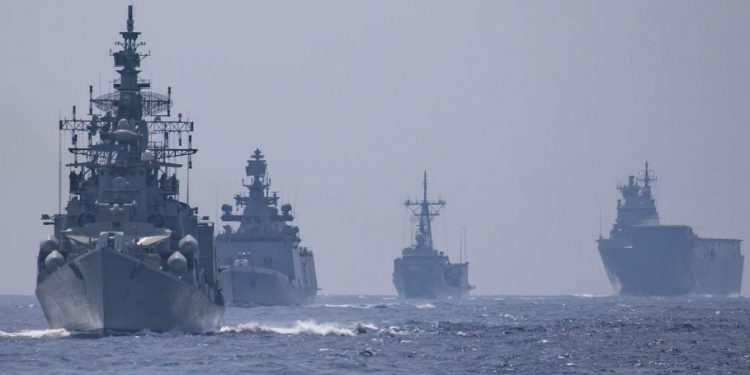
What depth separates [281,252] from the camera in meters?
151

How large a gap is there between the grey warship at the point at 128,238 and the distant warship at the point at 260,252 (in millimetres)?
54548

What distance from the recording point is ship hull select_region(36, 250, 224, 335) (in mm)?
67062

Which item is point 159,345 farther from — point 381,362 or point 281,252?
point 281,252

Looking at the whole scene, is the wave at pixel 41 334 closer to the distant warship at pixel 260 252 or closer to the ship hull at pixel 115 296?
the ship hull at pixel 115 296

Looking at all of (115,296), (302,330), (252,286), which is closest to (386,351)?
(115,296)

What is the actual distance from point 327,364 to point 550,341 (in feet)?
69.5

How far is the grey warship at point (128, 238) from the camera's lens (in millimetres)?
67938

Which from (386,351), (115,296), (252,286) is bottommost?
(386,351)

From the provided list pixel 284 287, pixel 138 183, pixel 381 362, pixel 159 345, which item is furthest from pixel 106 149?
pixel 284 287

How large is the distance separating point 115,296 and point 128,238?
6250 mm

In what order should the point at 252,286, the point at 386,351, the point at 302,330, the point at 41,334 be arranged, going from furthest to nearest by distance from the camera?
the point at 252,286
the point at 302,330
the point at 41,334
the point at 386,351

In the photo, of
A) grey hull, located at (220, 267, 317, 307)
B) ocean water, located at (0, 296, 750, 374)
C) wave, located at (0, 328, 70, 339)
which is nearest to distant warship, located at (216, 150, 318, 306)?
grey hull, located at (220, 267, 317, 307)

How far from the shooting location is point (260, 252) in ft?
497

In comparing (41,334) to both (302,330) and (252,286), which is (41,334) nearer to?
(302,330)
